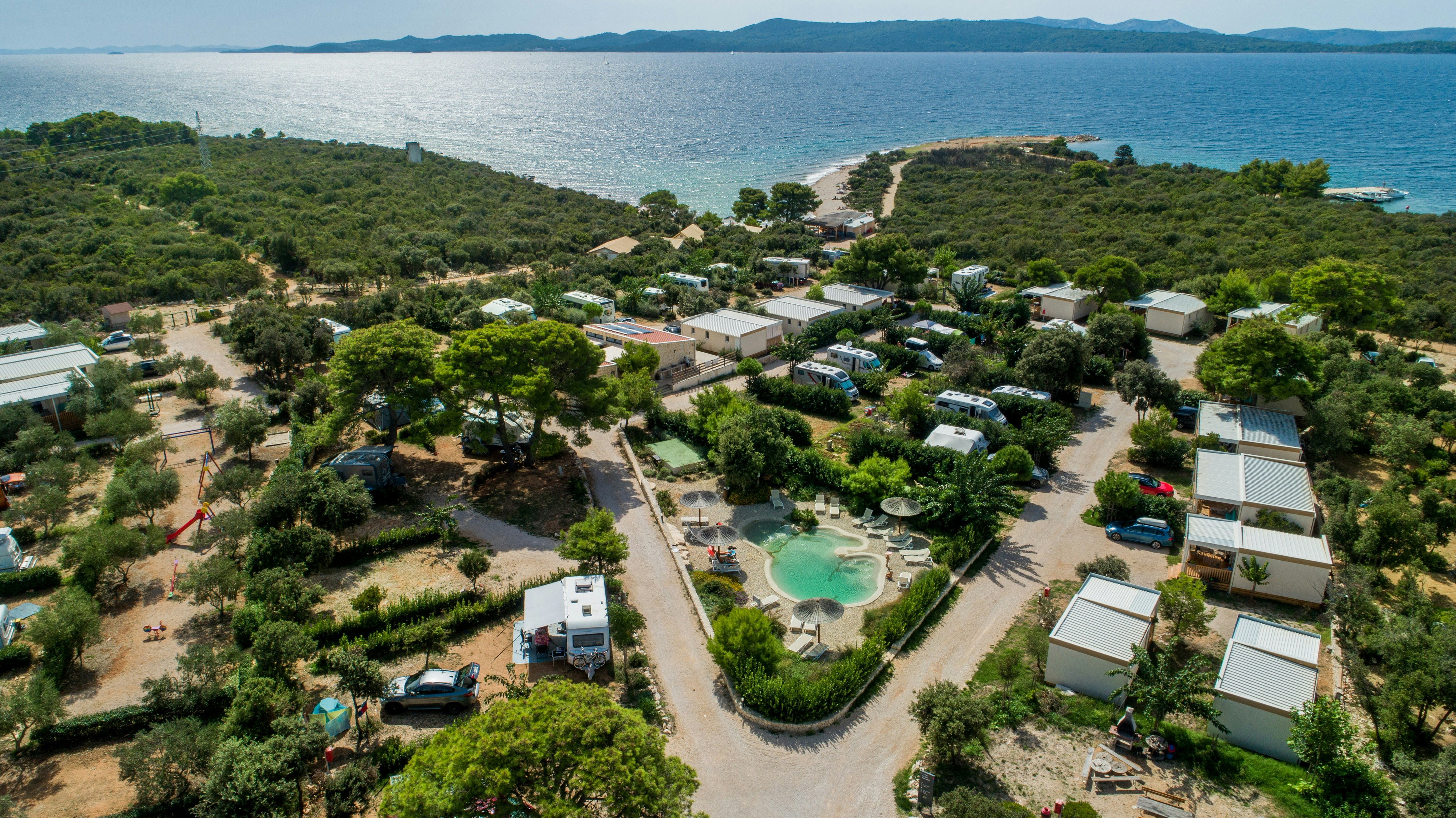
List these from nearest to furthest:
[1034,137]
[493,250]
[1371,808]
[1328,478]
→ [1371,808]
[1328,478]
[493,250]
[1034,137]

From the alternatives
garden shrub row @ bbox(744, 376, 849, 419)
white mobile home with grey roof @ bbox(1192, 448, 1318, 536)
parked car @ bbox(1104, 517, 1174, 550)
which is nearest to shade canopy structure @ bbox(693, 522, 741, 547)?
garden shrub row @ bbox(744, 376, 849, 419)

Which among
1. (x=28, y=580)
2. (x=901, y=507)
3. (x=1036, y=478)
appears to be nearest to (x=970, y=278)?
(x=1036, y=478)

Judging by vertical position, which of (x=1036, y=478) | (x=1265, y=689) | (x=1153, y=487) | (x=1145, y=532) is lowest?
(x=1036, y=478)

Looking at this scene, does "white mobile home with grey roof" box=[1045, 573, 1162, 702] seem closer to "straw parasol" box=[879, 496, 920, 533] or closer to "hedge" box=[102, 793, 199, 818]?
"straw parasol" box=[879, 496, 920, 533]

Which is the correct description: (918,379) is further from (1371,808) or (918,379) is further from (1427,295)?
(1427,295)

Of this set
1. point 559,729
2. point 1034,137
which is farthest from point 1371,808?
point 1034,137

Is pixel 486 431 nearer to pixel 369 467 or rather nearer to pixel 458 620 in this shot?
pixel 369 467
